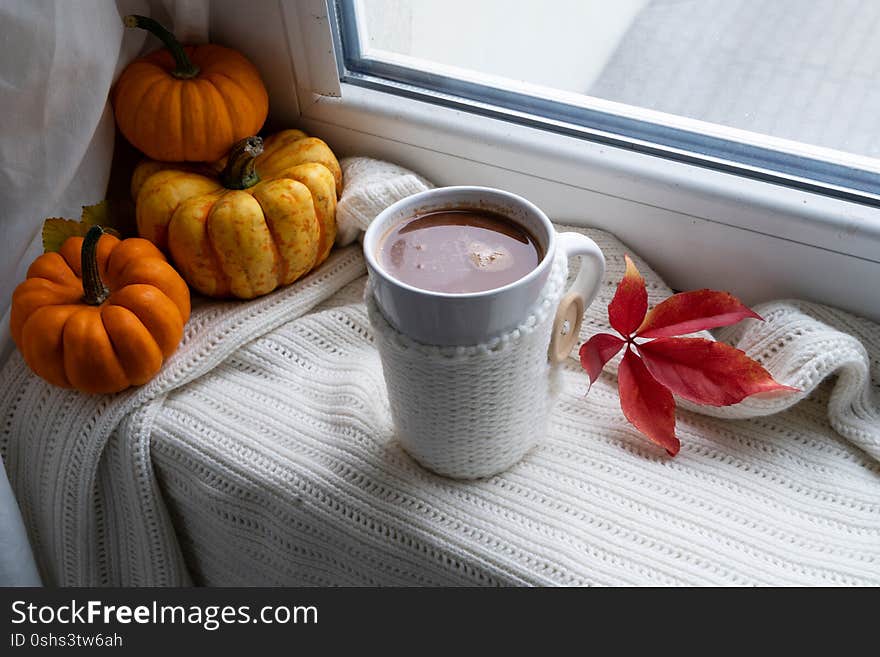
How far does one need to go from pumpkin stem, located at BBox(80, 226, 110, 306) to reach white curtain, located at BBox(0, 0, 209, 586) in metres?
0.08

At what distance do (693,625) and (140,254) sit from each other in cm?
54

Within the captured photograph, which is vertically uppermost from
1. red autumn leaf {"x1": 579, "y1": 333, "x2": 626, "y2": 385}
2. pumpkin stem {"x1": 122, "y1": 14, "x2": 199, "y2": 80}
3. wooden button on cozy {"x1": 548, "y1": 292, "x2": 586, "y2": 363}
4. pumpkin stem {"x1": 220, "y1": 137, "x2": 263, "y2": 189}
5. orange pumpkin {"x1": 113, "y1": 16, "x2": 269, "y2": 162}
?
pumpkin stem {"x1": 122, "y1": 14, "x2": 199, "y2": 80}

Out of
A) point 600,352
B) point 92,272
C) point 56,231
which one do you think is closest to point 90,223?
point 56,231

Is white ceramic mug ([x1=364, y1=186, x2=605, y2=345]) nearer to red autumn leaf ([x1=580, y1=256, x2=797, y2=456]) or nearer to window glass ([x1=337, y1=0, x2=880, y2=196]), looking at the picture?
red autumn leaf ([x1=580, y1=256, x2=797, y2=456])

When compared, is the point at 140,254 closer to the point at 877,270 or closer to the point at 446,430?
→ the point at 446,430

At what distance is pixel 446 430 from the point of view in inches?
22.8

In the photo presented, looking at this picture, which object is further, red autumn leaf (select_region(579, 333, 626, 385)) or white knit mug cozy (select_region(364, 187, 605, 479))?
red autumn leaf (select_region(579, 333, 626, 385))

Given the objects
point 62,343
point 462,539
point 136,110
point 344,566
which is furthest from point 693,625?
point 136,110

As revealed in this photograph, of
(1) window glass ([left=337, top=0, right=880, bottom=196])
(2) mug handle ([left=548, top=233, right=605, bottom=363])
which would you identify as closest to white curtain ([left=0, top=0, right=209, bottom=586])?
(1) window glass ([left=337, top=0, right=880, bottom=196])

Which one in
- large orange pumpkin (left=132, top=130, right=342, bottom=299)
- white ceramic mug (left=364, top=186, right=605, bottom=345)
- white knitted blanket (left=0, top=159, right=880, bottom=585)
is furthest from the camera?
large orange pumpkin (left=132, top=130, right=342, bottom=299)

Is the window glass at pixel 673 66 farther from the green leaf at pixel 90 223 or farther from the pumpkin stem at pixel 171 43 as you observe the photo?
the green leaf at pixel 90 223

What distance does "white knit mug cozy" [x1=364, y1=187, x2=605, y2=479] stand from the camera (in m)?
0.50

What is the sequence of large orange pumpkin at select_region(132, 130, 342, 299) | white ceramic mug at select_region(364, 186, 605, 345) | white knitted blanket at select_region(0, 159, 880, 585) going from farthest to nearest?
large orange pumpkin at select_region(132, 130, 342, 299)
white knitted blanket at select_region(0, 159, 880, 585)
white ceramic mug at select_region(364, 186, 605, 345)

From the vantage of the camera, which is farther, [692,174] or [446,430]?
[692,174]
